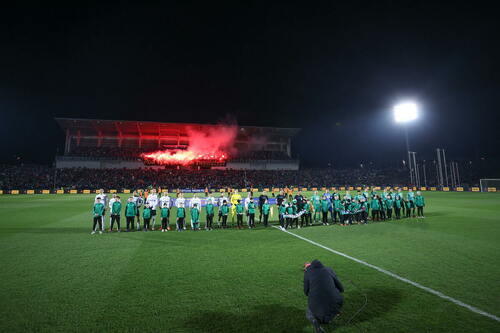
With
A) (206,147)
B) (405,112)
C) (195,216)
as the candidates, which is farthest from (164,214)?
(206,147)

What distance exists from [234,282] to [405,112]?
144 ft

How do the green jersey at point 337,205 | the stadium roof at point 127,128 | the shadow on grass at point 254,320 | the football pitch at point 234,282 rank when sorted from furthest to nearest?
the stadium roof at point 127,128, the green jersey at point 337,205, the football pitch at point 234,282, the shadow on grass at point 254,320

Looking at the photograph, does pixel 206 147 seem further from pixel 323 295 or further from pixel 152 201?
pixel 323 295

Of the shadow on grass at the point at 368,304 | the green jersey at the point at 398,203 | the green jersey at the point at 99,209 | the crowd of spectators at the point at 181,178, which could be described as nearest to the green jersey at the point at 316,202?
the green jersey at the point at 398,203

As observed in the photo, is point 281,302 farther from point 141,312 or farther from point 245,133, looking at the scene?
point 245,133

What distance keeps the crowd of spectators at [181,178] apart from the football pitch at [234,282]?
37.6 meters

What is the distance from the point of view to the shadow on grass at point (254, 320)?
3631mm

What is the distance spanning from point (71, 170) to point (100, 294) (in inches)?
2047

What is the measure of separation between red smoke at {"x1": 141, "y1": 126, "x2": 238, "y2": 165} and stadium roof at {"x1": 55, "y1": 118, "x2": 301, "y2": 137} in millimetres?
1899

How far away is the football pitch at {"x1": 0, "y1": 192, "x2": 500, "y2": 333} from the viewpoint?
12.5 ft

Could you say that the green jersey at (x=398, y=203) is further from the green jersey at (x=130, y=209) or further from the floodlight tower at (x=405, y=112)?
the floodlight tower at (x=405, y=112)

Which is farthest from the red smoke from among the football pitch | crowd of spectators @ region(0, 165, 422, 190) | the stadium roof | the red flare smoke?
the football pitch

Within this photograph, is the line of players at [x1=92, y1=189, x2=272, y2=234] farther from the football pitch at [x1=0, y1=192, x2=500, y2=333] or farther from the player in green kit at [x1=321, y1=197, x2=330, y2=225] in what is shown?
the player in green kit at [x1=321, y1=197, x2=330, y2=225]

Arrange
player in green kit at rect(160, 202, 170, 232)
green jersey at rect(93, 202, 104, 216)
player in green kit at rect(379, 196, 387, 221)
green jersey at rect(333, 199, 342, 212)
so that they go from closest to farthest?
green jersey at rect(93, 202, 104, 216)
player in green kit at rect(160, 202, 170, 232)
green jersey at rect(333, 199, 342, 212)
player in green kit at rect(379, 196, 387, 221)
